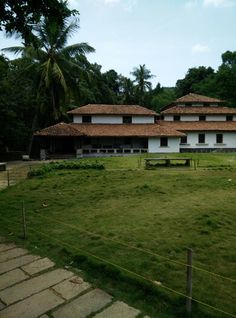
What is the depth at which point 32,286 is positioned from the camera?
4805 millimetres

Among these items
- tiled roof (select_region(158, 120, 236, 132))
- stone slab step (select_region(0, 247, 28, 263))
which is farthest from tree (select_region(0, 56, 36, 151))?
stone slab step (select_region(0, 247, 28, 263))

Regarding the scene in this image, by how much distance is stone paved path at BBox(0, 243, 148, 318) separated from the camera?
161 inches

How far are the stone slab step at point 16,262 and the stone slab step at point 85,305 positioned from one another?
1.71m

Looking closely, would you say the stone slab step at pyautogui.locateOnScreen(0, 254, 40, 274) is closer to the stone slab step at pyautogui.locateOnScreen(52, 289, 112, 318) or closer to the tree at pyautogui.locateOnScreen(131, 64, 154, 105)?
the stone slab step at pyautogui.locateOnScreen(52, 289, 112, 318)

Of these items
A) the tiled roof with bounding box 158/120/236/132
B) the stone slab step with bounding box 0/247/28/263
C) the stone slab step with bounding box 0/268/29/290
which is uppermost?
the tiled roof with bounding box 158/120/236/132

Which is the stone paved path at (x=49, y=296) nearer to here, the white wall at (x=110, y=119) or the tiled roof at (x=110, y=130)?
the tiled roof at (x=110, y=130)

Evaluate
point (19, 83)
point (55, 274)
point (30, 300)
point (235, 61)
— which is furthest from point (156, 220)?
point (235, 61)

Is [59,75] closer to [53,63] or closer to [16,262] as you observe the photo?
[53,63]

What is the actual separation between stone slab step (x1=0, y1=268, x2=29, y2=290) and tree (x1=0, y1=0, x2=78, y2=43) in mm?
6714

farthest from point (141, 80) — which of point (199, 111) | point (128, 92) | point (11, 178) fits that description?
point (11, 178)

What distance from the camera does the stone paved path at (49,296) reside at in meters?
4.10

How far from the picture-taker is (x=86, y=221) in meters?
8.34

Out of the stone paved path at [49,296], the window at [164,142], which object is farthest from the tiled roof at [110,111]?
the stone paved path at [49,296]

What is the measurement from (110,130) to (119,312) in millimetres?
29309
